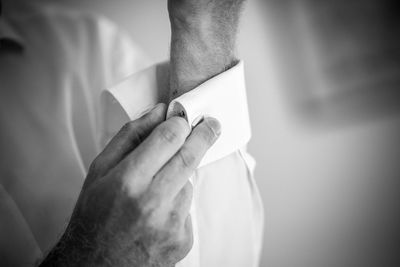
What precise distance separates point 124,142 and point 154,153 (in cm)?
6

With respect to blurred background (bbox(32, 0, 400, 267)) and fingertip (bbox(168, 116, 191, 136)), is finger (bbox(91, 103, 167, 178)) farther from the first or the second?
blurred background (bbox(32, 0, 400, 267))

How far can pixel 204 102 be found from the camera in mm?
367

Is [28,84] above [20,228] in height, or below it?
above

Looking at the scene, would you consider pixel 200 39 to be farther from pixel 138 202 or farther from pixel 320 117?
pixel 320 117

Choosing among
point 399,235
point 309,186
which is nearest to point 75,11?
point 309,186

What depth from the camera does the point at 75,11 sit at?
31.0 inches

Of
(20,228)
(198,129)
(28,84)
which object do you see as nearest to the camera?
(198,129)

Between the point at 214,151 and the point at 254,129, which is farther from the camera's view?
the point at 254,129

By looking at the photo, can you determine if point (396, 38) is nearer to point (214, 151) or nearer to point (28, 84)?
point (214, 151)

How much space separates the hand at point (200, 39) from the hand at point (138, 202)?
96mm

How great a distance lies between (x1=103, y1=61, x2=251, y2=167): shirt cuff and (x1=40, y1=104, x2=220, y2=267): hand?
3 centimetres

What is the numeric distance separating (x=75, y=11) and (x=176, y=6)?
0.55m

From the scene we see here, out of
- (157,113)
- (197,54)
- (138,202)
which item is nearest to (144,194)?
(138,202)

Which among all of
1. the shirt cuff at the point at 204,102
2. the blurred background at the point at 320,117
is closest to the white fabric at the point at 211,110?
the shirt cuff at the point at 204,102
